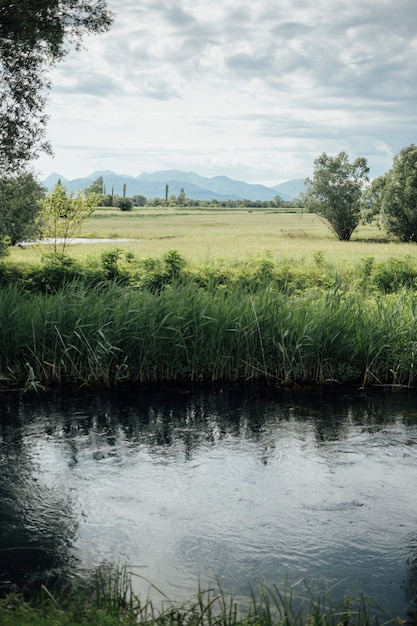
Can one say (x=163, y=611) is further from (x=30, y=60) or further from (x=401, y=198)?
(x=401, y=198)

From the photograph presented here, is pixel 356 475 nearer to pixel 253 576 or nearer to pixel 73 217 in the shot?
pixel 253 576

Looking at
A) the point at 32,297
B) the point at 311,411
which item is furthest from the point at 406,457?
the point at 32,297

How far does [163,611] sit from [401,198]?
45.4 m

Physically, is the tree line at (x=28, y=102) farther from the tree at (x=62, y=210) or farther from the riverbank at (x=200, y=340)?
the riverbank at (x=200, y=340)

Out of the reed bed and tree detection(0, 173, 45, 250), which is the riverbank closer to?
the reed bed

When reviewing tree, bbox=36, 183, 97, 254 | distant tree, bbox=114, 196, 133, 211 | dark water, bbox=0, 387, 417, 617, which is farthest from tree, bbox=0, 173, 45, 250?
distant tree, bbox=114, 196, 133, 211

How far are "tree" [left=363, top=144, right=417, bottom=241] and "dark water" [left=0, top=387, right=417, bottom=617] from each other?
121ft

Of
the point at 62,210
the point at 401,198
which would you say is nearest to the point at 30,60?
the point at 62,210

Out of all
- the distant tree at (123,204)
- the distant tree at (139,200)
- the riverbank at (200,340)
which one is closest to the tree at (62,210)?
the riverbank at (200,340)

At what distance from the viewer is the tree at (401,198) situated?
154ft

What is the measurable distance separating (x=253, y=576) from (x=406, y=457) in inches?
155

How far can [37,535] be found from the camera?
23.1 feet

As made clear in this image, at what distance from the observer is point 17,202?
2339 centimetres

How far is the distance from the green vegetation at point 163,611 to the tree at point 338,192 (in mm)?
49383
